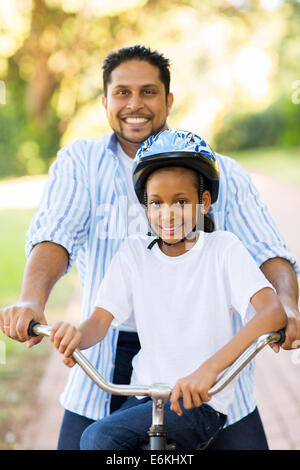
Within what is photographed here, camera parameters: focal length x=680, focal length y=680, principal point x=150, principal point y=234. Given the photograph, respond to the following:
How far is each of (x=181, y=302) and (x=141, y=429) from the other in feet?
1.54

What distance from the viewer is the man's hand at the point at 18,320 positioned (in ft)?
7.29

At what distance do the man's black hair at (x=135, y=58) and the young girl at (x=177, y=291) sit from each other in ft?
2.64

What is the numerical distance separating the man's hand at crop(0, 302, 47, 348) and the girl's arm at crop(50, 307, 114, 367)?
127mm

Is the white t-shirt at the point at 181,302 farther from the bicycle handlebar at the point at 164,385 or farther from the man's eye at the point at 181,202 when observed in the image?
the bicycle handlebar at the point at 164,385

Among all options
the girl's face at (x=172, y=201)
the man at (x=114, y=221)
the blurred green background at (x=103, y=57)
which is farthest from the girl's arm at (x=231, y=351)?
the blurred green background at (x=103, y=57)

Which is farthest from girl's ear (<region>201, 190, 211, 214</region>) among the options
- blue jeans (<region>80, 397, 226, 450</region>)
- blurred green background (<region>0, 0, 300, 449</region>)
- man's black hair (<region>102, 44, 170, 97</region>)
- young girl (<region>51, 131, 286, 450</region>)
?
blurred green background (<region>0, 0, 300, 449</region>)

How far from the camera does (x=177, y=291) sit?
8.16 ft

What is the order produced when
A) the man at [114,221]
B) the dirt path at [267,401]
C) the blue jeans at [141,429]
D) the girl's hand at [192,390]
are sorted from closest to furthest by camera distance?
1. the girl's hand at [192,390]
2. the blue jeans at [141,429]
3. the man at [114,221]
4. the dirt path at [267,401]

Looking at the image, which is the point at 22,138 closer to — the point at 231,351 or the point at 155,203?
the point at 155,203

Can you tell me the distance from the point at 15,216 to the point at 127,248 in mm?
14599

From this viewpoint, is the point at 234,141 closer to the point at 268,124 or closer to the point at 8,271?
the point at 268,124

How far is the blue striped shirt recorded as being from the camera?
9.32 ft

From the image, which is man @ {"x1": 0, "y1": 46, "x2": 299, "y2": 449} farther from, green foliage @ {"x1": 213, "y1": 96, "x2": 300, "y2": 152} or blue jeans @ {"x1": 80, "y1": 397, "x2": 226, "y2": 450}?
green foliage @ {"x1": 213, "y1": 96, "x2": 300, "y2": 152}

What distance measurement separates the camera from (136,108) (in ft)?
10.3
